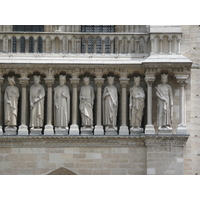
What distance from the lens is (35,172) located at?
86.2 ft

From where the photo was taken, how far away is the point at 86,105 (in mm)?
26453

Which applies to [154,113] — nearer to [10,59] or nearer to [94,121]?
[94,121]

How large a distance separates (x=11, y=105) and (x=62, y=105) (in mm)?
1541

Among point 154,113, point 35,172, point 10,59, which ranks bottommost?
point 35,172

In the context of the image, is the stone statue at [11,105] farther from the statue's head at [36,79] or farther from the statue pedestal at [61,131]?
the statue pedestal at [61,131]

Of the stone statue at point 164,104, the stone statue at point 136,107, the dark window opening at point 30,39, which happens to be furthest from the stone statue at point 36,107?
the stone statue at point 164,104

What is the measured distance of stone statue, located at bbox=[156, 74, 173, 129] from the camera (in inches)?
1029

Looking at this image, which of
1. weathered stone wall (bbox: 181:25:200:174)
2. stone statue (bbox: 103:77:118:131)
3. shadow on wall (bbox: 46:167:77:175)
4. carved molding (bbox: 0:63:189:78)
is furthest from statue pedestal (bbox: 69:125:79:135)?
weathered stone wall (bbox: 181:25:200:174)

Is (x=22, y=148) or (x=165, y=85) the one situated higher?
(x=165, y=85)

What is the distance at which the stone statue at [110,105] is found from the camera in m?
26.4

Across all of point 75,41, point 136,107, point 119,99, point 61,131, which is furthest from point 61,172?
point 75,41

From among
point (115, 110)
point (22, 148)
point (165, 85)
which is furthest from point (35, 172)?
point (165, 85)

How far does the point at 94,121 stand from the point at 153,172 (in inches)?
96.8
